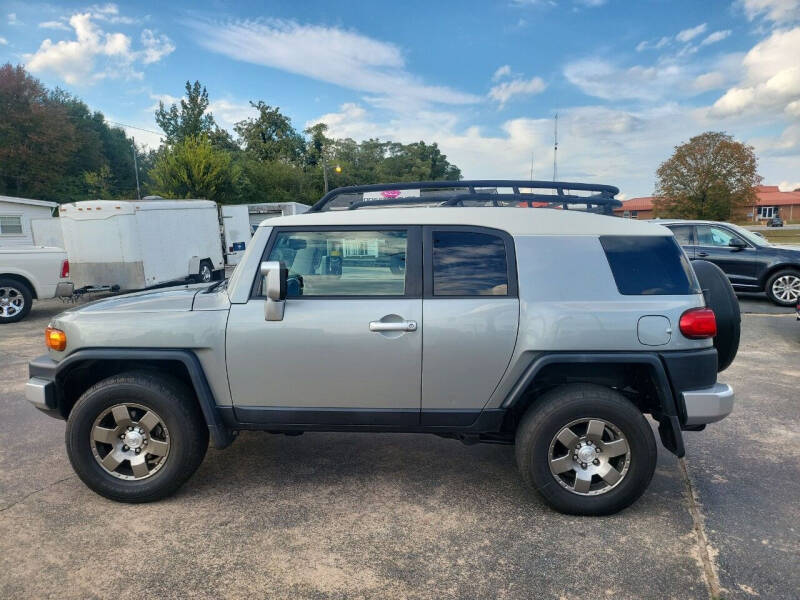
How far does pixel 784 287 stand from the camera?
33.8 feet

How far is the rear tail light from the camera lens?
296 centimetres

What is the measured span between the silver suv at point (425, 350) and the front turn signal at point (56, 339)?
0.01 meters

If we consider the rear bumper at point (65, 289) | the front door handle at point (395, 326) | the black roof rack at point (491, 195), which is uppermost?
the black roof rack at point (491, 195)

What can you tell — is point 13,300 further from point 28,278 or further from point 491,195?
point 491,195

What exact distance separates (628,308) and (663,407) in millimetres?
608

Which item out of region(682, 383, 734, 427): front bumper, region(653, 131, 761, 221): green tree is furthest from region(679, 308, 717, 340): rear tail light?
region(653, 131, 761, 221): green tree

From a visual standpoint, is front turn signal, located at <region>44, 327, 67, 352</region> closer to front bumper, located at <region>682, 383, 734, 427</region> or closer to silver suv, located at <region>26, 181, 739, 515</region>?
silver suv, located at <region>26, 181, 739, 515</region>

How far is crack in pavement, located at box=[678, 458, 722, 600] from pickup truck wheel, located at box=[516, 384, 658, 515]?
34cm

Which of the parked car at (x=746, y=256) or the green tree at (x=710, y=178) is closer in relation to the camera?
the parked car at (x=746, y=256)

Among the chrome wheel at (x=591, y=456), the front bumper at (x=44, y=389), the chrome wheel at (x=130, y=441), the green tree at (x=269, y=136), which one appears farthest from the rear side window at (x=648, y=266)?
the green tree at (x=269, y=136)

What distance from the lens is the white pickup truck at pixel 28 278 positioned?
→ 9.62 meters

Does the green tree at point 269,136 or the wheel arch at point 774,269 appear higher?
the green tree at point 269,136

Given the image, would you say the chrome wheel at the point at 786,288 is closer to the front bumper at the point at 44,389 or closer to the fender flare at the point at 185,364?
the fender flare at the point at 185,364

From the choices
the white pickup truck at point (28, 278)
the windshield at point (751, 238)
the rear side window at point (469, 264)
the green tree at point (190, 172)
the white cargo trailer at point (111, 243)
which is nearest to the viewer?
the rear side window at point (469, 264)
